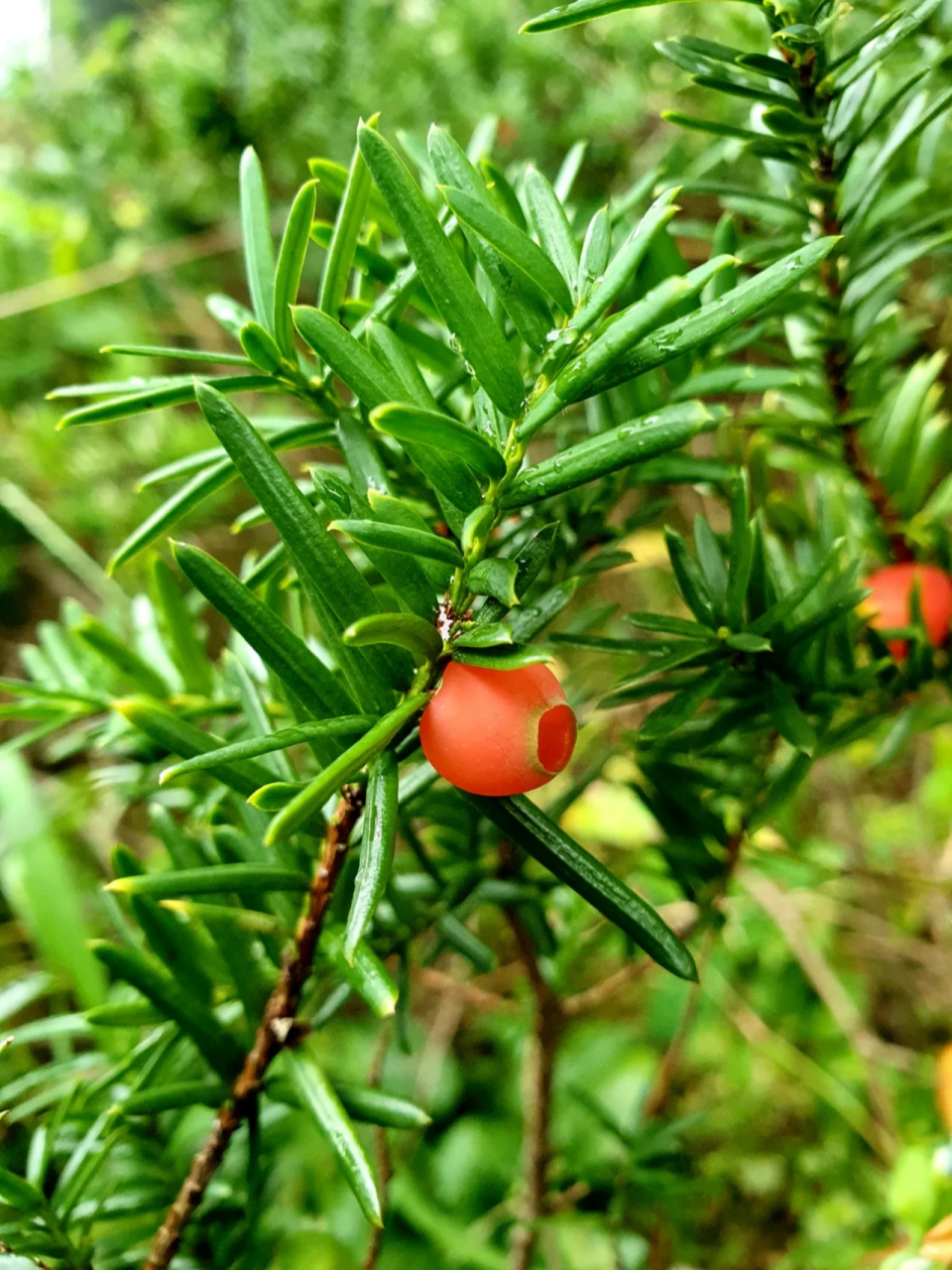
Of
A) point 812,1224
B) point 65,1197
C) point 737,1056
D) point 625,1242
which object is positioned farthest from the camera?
point 737,1056

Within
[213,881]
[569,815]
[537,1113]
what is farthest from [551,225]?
[569,815]

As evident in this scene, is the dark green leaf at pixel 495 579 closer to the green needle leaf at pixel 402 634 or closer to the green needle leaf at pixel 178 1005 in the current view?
the green needle leaf at pixel 402 634

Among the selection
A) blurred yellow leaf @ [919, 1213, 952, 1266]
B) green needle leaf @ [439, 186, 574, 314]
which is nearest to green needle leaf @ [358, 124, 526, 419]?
green needle leaf @ [439, 186, 574, 314]

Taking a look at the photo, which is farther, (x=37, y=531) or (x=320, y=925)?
(x=37, y=531)

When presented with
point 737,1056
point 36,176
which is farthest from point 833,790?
point 36,176

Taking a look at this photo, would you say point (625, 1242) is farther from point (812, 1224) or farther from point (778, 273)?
point (778, 273)
